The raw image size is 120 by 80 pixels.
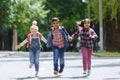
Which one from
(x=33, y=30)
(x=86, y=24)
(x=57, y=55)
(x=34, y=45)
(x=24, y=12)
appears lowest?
(x=57, y=55)

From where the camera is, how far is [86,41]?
1589 centimetres

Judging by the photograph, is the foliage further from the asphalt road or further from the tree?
the asphalt road

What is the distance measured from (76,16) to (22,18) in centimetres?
1447

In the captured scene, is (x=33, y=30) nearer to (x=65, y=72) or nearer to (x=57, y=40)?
(x=57, y=40)

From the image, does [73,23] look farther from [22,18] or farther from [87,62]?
[87,62]

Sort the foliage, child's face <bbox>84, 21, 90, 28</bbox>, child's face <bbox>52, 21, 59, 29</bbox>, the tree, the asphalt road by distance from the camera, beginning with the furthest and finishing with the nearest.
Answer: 1. the foliage
2. the tree
3. child's face <bbox>52, 21, 59, 29</bbox>
4. child's face <bbox>84, 21, 90, 28</bbox>
5. the asphalt road

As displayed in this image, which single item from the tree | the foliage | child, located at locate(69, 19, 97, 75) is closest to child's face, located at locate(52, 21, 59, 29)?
child, located at locate(69, 19, 97, 75)

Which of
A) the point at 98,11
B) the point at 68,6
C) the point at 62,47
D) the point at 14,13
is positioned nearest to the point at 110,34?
the point at 98,11

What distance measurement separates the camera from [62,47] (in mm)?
16172

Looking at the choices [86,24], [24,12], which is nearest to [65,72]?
[86,24]

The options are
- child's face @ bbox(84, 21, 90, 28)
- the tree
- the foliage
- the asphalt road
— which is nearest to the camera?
the asphalt road

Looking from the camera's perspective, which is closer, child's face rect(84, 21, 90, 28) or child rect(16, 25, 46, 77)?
child's face rect(84, 21, 90, 28)

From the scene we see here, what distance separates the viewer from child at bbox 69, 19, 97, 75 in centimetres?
1576

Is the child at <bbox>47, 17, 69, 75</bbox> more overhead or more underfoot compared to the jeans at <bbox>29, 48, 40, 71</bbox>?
more overhead
